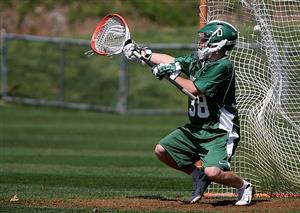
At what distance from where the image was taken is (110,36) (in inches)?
348

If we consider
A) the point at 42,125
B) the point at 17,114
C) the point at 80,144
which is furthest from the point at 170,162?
the point at 17,114

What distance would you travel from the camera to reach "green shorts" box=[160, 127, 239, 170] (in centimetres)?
841

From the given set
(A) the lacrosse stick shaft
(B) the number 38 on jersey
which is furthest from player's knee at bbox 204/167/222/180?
(A) the lacrosse stick shaft

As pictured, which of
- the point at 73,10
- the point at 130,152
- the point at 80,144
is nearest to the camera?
the point at 130,152

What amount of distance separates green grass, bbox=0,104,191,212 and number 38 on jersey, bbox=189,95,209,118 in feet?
4.10

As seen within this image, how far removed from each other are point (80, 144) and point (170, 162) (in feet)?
23.5

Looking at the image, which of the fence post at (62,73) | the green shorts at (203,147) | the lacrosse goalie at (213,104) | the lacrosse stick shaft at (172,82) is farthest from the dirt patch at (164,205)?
the fence post at (62,73)

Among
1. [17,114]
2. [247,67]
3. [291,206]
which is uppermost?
[247,67]

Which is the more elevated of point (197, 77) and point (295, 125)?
point (197, 77)

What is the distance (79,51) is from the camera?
Result: 78.7 feet

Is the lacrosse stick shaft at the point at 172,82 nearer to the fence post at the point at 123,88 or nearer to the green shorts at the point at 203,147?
the green shorts at the point at 203,147

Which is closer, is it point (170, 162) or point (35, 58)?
point (170, 162)

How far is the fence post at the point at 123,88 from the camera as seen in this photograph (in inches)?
893

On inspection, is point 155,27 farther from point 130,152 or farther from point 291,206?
point 291,206
